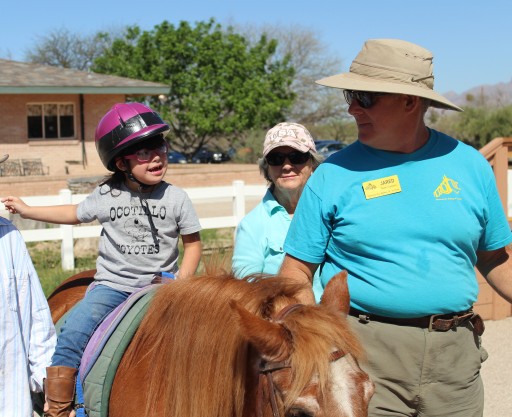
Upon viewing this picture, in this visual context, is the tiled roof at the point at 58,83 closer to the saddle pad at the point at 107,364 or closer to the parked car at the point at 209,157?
the parked car at the point at 209,157

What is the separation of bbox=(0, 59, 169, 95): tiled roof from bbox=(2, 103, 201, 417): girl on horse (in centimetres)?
2464

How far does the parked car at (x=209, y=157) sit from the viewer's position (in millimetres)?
38438

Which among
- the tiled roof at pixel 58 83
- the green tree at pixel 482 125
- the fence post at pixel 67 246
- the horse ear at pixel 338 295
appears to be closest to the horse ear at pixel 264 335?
the horse ear at pixel 338 295

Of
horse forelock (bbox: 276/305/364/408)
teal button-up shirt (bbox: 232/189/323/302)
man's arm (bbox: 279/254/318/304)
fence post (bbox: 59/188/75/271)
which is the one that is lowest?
fence post (bbox: 59/188/75/271)

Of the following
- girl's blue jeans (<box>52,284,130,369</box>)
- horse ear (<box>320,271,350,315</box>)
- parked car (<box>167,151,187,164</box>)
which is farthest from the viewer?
parked car (<box>167,151,187,164</box>)

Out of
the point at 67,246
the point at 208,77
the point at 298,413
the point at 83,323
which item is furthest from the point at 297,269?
the point at 208,77

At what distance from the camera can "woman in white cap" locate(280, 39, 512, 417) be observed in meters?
2.62

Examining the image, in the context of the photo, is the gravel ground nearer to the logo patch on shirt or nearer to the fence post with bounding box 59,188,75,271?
the logo patch on shirt

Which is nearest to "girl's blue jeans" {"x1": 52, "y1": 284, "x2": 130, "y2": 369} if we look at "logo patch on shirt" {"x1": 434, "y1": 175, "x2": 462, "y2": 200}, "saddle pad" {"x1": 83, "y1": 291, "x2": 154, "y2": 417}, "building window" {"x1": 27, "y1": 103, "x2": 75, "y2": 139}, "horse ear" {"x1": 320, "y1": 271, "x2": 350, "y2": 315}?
"saddle pad" {"x1": 83, "y1": 291, "x2": 154, "y2": 417}

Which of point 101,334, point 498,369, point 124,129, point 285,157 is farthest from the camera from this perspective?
point 498,369

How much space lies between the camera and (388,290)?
8.59 feet

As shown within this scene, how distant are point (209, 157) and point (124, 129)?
3646 cm

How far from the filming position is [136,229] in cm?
344

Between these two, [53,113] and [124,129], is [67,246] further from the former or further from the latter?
[53,113]
